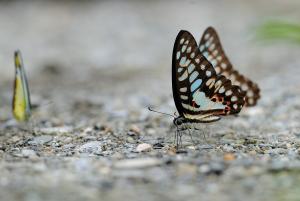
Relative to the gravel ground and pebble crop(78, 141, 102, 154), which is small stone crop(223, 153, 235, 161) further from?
pebble crop(78, 141, 102, 154)

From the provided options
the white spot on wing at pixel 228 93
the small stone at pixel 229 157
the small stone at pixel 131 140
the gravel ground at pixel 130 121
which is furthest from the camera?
the white spot on wing at pixel 228 93

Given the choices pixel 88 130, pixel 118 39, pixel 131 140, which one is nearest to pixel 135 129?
pixel 88 130

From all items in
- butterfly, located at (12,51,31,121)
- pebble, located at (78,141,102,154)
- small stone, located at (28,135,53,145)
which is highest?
butterfly, located at (12,51,31,121)

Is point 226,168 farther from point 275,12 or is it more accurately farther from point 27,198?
point 275,12

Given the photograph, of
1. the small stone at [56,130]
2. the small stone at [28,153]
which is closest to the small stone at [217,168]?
the small stone at [28,153]

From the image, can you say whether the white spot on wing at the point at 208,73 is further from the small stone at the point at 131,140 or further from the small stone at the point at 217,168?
the small stone at the point at 217,168

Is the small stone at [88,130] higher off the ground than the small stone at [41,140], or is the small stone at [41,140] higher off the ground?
the small stone at [88,130]

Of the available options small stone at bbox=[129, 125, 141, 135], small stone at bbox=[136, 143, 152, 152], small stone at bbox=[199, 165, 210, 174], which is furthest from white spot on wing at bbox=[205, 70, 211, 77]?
small stone at bbox=[199, 165, 210, 174]
